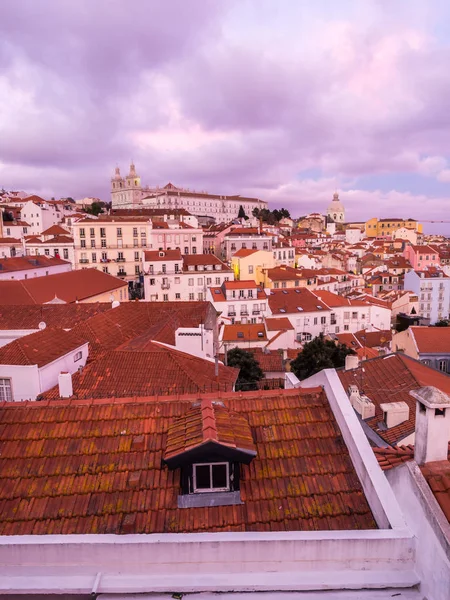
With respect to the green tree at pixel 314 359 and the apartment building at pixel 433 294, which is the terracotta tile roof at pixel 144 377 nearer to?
the green tree at pixel 314 359

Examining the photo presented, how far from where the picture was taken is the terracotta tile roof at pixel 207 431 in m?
4.68

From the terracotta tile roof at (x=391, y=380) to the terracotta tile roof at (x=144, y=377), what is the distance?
4.64m

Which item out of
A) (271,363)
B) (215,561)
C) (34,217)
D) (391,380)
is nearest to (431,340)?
(271,363)

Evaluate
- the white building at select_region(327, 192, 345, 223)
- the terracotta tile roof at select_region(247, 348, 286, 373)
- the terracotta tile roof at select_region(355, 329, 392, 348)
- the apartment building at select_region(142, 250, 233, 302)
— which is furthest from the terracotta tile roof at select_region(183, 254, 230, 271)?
the white building at select_region(327, 192, 345, 223)

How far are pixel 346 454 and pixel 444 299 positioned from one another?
6317 cm

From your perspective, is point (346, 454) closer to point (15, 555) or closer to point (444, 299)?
point (15, 555)

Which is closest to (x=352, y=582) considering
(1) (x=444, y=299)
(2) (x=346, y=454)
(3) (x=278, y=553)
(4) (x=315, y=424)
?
(3) (x=278, y=553)

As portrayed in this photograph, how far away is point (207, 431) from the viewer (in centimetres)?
477

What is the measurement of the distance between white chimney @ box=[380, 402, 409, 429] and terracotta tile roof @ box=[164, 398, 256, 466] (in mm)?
7349

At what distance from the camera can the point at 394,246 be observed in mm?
110562

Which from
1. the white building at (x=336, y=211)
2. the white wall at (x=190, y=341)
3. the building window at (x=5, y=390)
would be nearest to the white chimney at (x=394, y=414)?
the white wall at (x=190, y=341)

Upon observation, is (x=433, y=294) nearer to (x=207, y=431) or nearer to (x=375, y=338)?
(x=375, y=338)

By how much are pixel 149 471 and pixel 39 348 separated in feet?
31.4

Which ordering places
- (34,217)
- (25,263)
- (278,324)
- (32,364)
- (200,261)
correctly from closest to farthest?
(32,364)
(278,324)
(25,263)
(200,261)
(34,217)
